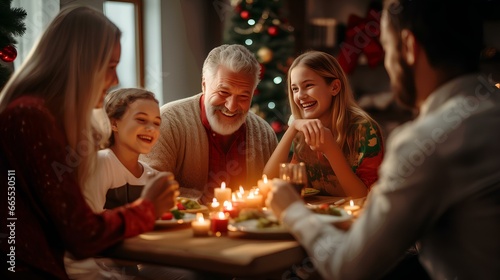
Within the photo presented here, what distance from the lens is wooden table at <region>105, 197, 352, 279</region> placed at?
1.62 meters

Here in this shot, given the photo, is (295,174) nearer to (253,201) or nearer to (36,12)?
(253,201)

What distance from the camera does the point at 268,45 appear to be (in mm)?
5625

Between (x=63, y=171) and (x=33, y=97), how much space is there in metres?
0.25

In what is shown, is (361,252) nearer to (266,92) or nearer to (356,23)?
(266,92)

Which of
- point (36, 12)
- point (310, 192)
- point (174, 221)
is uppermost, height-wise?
point (36, 12)

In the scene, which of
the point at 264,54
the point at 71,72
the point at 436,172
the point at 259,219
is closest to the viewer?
the point at 436,172

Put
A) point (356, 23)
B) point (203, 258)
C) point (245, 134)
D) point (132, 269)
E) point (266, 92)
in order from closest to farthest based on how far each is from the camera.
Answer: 1. point (203, 258)
2. point (132, 269)
3. point (245, 134)
4. point (266, 92)
5. point (356, 23)

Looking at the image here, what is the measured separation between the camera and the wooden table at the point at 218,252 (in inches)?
63.6

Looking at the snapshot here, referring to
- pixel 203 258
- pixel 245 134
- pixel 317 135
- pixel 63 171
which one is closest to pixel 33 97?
pixel 63 171

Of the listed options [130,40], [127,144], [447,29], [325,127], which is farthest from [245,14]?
[447,29]

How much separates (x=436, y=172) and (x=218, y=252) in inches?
25.0

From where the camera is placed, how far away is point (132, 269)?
243 centimetres

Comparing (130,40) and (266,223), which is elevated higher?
(130,40)

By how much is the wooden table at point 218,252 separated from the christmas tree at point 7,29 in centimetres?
131
